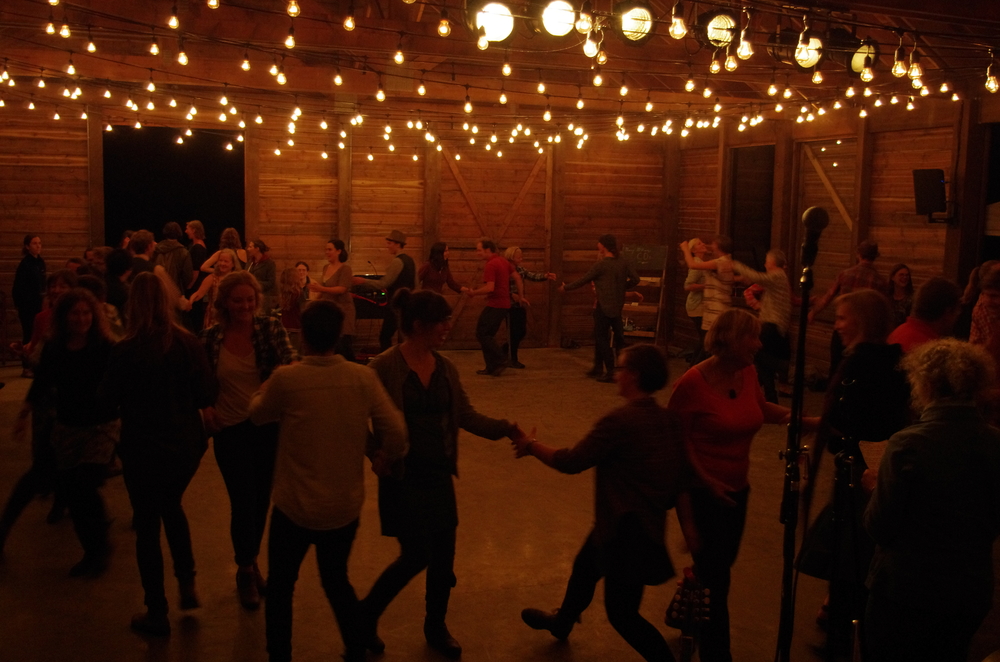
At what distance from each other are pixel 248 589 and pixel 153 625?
0.48 meters

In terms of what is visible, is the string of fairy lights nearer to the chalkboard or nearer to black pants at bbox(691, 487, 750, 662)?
the chalkboard

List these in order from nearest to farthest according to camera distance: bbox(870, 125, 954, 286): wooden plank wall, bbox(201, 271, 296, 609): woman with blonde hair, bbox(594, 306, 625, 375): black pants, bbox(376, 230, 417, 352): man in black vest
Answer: bbox(201, 271, 296, 609): woman with blonde hair < bbox(870, 125, 954, 286): wooden plank wall < bbox(376, 230, 417, 352): man in black vest < bbox(594, 306, 625, 375): black pants

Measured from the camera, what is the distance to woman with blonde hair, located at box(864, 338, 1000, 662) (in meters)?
2.88

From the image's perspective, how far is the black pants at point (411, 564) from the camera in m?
3.73

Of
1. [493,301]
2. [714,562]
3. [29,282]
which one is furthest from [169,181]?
[714,562]

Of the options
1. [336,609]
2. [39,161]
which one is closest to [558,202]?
[39,161]

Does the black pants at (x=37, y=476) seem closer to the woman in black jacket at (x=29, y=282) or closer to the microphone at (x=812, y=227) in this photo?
the microphone at (x=812, y=227)

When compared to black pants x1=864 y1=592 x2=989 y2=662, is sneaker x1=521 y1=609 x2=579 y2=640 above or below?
below

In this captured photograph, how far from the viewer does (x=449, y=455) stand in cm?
381

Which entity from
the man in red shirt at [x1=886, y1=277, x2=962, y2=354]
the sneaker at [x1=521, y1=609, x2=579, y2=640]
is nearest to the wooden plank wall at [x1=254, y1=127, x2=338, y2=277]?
the sneaker at [x1=521, y1=609, x2=579, y2=640]

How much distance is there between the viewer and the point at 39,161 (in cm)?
1108

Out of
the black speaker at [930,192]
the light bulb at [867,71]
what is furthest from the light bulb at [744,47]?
the black speaker at [930,192]

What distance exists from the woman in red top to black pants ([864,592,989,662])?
2.37 feet

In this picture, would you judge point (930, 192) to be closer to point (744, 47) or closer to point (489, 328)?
point (744, 47)
